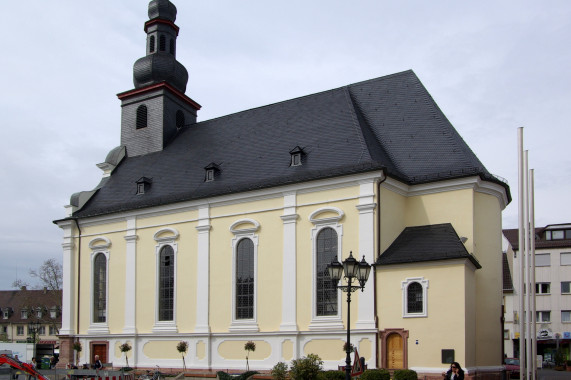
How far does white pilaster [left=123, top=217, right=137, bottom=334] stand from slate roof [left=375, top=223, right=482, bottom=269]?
1405cm

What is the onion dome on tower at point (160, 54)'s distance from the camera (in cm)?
3919

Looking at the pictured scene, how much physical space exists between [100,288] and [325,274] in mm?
14524

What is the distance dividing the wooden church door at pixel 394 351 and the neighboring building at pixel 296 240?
5 centimetres

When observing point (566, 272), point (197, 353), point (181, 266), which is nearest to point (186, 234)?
point (181, 266)

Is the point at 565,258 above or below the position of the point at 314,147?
below

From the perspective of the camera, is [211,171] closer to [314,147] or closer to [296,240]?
[314,147]

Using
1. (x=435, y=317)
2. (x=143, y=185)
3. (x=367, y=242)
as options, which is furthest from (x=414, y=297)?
(x=143, y=185)

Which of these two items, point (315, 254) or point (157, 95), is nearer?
point (315, 254)

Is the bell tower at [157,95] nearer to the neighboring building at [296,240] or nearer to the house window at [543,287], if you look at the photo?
the neighboring building at [296,240]

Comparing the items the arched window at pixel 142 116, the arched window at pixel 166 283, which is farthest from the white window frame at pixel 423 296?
the arched window at pixel 142 116

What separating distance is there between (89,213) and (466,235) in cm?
2036

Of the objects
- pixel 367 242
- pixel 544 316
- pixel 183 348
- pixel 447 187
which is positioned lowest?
pixel 544 316

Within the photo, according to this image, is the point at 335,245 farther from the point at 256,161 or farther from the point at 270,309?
the point at 256,161

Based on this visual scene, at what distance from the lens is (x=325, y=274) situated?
2733 centimetres
